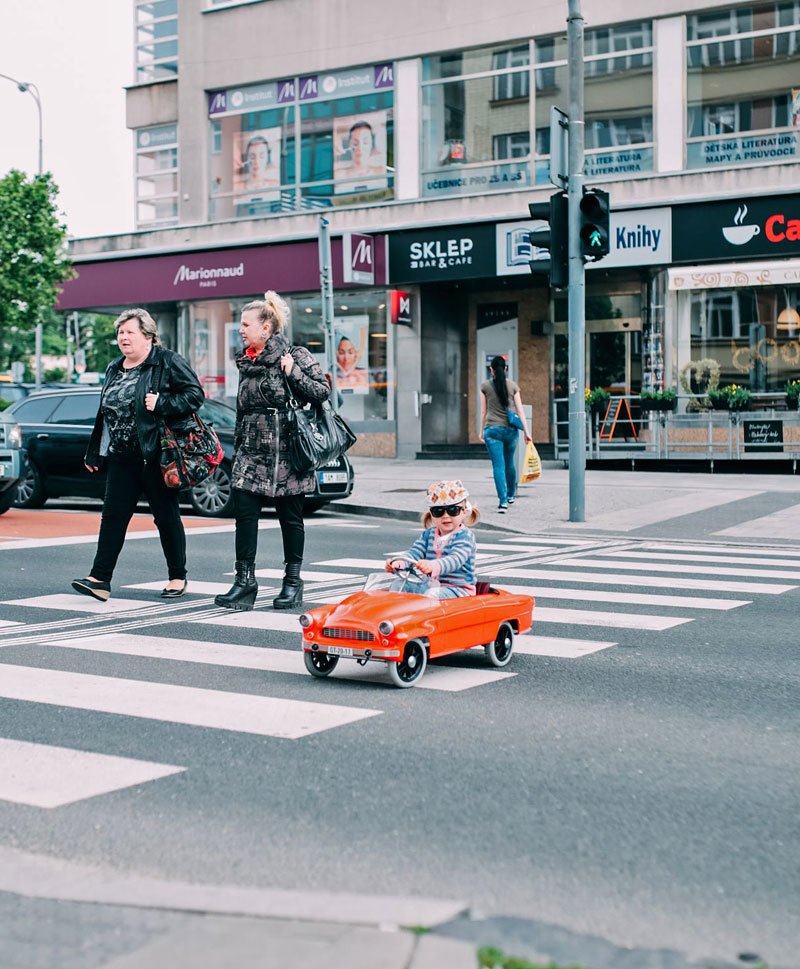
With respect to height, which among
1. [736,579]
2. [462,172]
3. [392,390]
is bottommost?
[736,579]

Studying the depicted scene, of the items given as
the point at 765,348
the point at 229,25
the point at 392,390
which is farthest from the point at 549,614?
the point at 229,25

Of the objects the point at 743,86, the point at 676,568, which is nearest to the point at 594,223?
the point at 676,568

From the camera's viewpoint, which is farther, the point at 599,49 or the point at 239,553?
the point at 599,49

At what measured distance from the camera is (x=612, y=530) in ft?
46.5

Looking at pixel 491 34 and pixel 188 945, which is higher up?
pixel 491 34

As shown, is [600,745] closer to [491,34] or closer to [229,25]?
[491,34]

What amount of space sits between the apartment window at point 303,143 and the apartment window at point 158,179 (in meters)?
1.48

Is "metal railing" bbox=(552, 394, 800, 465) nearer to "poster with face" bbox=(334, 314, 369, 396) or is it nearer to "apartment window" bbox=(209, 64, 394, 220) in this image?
"poster with face" bbox=(334, 314, 369, 396)

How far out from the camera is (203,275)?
29.5 m

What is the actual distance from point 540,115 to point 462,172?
6.21 feet

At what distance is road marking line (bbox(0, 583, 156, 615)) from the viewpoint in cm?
868

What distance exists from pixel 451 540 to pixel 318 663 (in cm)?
97

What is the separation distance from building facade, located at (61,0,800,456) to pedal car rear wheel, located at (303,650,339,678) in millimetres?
18942

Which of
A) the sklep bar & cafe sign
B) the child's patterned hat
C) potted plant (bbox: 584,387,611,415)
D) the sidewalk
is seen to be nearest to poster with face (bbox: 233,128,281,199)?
the sklep bar & cafe sign
